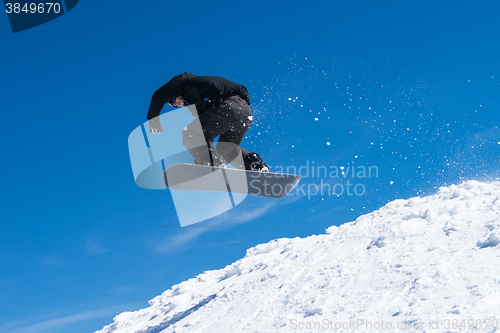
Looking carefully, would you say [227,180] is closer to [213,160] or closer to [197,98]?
[213,160]

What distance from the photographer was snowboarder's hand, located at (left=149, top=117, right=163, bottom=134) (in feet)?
19.1

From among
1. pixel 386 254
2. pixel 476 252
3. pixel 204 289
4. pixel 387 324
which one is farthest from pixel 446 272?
pixel 204 289

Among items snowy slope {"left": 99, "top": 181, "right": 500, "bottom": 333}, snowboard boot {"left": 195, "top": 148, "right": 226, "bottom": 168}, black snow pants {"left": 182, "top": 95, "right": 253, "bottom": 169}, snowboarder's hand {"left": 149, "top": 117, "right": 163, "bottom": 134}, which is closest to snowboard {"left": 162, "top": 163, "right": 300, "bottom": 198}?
snowboard boot {"left": 195, "top": 148, "right": 226, "bottom": 168}

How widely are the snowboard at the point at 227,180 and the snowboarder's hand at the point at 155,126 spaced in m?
0.88

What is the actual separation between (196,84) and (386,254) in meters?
12.6

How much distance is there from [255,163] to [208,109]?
122cm

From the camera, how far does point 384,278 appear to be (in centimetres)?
1244

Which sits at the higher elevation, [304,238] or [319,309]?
[304,238]

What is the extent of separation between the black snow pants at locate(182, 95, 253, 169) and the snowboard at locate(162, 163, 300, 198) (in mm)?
240

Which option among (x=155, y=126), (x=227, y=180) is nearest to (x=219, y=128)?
(x=227, y=180)

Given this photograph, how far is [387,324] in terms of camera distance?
29.7 ft

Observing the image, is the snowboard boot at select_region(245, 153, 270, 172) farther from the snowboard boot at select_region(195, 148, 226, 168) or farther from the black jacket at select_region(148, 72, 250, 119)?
the black jacket at select_region(148, 72, 250, 119)

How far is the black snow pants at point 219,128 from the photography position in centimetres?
533

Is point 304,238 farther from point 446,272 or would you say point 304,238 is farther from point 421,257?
point 446,272
